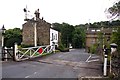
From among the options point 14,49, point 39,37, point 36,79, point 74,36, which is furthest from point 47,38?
point 74,36

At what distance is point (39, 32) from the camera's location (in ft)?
180

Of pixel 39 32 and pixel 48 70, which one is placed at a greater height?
pixel 39 32

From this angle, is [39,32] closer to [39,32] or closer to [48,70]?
[39,32]

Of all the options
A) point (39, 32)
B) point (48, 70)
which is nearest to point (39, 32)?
point (39, 32)

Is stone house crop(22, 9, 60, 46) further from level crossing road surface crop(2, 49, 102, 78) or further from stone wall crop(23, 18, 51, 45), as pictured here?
level crossing road surface crop(2, 49, 102, 78)

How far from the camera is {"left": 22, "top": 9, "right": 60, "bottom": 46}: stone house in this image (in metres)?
53.5

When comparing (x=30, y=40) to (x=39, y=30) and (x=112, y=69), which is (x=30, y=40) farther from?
(x=112, y=69)

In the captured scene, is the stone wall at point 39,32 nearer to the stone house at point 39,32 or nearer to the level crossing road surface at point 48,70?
the stone house at point 39,32

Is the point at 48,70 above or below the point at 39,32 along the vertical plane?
below

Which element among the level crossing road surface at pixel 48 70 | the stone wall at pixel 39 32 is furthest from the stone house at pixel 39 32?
the level crossing road surface at pixel 48 70

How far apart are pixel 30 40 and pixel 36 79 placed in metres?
42.8

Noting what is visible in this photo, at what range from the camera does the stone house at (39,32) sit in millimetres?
53469

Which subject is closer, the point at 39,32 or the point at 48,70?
the point at 48,70

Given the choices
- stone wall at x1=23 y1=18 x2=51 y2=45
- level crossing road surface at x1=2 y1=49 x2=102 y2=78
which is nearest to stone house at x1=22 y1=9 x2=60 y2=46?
stone wall at x1=23 y1=18 x2=51 y2=45
